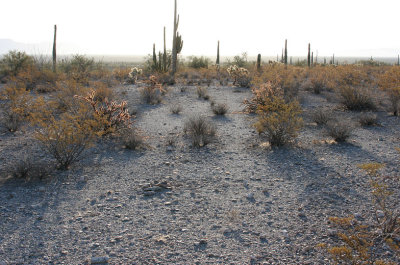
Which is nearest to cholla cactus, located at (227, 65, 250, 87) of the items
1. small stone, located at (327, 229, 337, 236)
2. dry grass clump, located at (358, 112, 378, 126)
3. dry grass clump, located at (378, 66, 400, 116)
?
dry grass clump, located at (378, 66, 400, 116)

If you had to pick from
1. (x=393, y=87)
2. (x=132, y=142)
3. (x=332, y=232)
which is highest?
(x=393, y=87)

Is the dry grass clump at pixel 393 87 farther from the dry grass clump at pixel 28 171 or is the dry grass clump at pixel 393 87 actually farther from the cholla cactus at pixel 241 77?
the dry grass clump at pixel 28 171

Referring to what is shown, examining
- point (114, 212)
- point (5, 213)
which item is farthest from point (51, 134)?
point (114, 212)

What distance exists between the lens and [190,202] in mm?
5602

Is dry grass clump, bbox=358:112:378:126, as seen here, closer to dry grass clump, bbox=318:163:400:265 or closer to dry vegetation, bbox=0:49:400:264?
dry vegetation, bbox=0:49:400:264

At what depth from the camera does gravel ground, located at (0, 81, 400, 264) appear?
167 inches

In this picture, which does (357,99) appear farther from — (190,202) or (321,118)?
(190,202)

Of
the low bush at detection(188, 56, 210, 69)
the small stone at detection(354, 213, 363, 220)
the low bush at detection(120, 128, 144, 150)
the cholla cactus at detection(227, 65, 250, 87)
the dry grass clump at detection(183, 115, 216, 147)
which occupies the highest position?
the low bush at detection(188, 56, 210, 69)

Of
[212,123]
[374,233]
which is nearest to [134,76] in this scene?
[212,123]

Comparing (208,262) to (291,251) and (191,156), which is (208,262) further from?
(191,156)

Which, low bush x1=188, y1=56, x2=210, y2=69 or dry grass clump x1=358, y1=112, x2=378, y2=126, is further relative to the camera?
low bush x1=188, y1=56, x2=210, y2=69

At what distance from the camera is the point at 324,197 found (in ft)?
18.7

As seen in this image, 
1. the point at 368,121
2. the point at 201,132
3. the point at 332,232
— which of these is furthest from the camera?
the point at 368,121

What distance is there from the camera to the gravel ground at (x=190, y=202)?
4.25 meters
